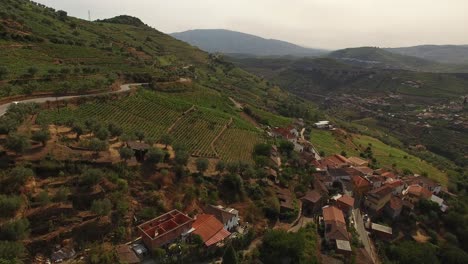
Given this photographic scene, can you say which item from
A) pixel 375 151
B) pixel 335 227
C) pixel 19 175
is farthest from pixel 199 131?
pixel 375 151

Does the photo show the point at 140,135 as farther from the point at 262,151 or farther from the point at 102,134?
the point at 262,151

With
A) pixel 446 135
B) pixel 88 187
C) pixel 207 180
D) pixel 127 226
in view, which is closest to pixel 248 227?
pixel 207 180

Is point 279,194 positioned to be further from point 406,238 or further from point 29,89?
point 29,89

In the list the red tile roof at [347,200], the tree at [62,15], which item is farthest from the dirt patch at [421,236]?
the tree at [62,15]

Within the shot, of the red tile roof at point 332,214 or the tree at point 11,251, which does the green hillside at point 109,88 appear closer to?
the red tile roof at point 332,214

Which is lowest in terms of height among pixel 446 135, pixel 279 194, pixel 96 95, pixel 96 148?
pixel 446 135

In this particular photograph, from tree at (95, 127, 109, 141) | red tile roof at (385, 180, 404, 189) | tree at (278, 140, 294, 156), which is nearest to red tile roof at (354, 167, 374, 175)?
red tile roof at (385, 180, 404, 189)

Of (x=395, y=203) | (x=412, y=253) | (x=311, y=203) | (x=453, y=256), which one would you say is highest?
(x=311, y=203)
